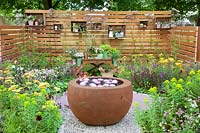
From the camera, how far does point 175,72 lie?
17.7 feet

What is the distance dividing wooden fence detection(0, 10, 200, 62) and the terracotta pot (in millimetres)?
5232

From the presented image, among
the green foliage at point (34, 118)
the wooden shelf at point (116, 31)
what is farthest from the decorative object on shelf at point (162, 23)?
the green foliage at point (34, 118)

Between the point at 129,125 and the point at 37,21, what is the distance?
6132 millimetres

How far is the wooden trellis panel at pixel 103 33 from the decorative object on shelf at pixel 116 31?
0.34ft

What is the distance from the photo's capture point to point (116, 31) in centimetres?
882

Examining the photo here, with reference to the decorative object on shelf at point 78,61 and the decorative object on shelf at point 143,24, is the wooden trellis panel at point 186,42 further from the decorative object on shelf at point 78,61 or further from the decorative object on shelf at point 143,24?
the decorative object on shelf at point 78,61

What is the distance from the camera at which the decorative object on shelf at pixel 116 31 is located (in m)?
8.73

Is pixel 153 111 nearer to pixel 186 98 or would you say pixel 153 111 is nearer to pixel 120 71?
pixel 186 98

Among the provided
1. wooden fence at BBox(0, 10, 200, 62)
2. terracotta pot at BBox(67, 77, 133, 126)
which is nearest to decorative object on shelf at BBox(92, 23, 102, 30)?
wooden fence at BBox(0, 10, 200, 62)

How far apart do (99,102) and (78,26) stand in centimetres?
A: 582

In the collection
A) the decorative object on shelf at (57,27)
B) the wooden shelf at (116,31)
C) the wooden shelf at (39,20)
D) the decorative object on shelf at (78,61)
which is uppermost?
the wooden shelf at (39,20)

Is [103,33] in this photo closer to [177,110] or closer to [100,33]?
[100,33]

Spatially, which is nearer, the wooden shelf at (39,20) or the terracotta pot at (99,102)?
the terracotta pot at (99,102)

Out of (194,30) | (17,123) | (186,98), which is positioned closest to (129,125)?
(186,98)
